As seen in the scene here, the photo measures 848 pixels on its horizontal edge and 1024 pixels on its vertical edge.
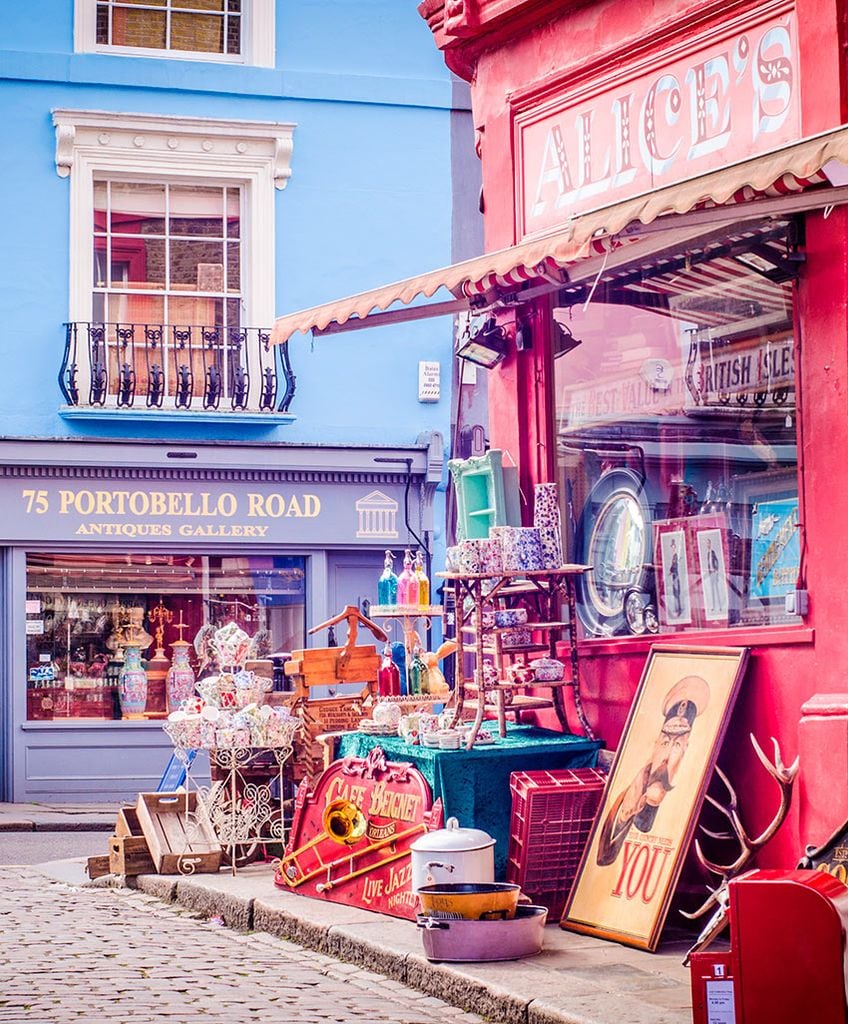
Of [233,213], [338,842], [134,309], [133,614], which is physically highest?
[233,213]

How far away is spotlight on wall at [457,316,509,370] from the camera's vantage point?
9656mm

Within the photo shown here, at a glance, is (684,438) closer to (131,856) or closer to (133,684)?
(131,856)

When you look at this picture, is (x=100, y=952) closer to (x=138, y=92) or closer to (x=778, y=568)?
(x=778, y=568)

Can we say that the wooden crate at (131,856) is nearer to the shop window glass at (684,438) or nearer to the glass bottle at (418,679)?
the glass bottle at (418,679)

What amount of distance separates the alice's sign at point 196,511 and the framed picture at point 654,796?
9.71 meters

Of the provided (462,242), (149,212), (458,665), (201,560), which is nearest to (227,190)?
(149,212)

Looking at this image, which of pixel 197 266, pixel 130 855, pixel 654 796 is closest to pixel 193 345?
pixel 197 266

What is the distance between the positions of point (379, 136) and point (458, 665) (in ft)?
33.2

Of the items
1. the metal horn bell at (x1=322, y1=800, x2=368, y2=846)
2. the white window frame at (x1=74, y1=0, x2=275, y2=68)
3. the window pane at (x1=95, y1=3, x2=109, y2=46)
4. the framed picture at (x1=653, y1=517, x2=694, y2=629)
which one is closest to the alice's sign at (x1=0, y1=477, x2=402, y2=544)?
the white window frame at (x1=74, y1=0, x2=275, y2=68)

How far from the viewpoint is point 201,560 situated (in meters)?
17.4

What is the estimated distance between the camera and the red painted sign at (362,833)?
26.7ft

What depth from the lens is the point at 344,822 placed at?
8.59 metres

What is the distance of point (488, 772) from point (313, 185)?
1051 cm

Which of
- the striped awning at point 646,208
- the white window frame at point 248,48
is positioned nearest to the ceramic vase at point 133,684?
the white window frame at point 248,48
